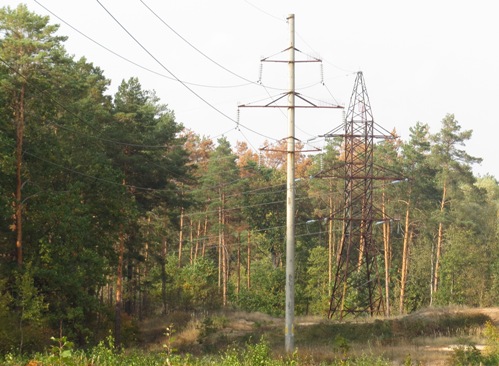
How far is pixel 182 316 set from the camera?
44.6 meters

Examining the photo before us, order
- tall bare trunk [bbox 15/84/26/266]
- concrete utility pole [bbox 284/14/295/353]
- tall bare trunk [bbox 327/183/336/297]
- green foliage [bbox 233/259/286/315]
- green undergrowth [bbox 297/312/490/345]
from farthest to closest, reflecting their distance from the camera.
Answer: tall bare trunk [bbox 327/183/336/297] → green foliage [bbox 233/259/286/315] → green undergrowth [bbox 297/312/490/345] → tall bare trunk [bbox 15/84/26/266] → concrete utility pole [bbox 284/14/295/353]

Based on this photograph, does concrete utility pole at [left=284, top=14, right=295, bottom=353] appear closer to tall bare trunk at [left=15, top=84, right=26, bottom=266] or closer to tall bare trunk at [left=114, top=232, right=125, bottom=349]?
tall bare trunk at [left=15, top=84, right=26, bottom=266]

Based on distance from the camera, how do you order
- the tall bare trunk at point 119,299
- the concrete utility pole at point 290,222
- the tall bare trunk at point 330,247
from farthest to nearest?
the tall bare trunk at point 330,247 → the tall bare trunk at point 119,299 → the concrete utility pole at point 290,222

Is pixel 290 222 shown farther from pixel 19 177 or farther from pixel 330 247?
pixel 330 247

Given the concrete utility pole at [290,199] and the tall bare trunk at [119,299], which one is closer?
the concrete utility pole at [290,199]

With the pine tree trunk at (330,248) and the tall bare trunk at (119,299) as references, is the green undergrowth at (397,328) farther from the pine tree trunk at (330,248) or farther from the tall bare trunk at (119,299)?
the pine tree trunk at (330,248)

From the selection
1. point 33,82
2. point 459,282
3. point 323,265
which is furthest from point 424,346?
point 323,265

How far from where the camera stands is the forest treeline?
29.1m

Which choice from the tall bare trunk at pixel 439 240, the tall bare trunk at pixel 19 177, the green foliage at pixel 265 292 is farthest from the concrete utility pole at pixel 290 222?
the tall bare trunk at pixel 439 240

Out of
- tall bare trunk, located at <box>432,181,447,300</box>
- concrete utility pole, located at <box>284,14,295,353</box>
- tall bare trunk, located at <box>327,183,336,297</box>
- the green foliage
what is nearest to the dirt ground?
concrete utility pole, located at <box>284,14,295,353</box>

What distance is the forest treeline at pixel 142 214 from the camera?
95.6 ft

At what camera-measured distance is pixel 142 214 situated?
132 feet

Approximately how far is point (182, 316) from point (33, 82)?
19.3m

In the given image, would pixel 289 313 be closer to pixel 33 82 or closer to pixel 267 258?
pixel 33 82
